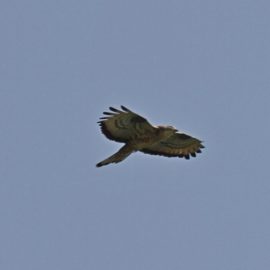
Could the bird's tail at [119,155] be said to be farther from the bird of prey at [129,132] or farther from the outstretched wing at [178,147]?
the outstretched wing at [178,147]

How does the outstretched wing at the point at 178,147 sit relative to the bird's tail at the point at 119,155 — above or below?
above

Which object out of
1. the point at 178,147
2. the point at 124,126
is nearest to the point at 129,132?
the point at 124,126

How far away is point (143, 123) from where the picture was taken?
115 feet

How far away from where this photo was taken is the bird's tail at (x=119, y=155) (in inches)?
1374

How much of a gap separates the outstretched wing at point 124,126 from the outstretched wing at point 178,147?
1788 millimetres

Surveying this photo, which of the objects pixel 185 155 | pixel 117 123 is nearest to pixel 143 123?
pixel 117 123

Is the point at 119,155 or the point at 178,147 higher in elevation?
the point at 178,147

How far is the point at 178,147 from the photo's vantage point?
3781cm

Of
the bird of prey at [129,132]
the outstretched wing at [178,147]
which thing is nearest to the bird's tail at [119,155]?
the bird of prey at [129,132]

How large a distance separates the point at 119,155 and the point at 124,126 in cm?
75

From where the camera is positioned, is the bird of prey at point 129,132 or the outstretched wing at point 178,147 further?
the outstretched wing at point 178,147

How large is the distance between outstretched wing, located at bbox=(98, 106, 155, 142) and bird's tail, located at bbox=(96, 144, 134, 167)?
0.28m

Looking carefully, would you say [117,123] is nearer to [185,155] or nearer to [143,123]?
[143,123]

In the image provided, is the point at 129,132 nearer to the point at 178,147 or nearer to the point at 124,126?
the point at 124,126
